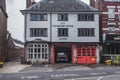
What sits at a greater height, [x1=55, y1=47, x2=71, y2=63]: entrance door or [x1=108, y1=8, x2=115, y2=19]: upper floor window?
[x1=108, y1=8, x2=115, y2=19]: upper floor window

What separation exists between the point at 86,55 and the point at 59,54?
14.6 ft

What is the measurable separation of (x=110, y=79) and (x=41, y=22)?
25.9 metres

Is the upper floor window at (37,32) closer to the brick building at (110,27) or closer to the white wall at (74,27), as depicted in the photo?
the white wall at (74,27)

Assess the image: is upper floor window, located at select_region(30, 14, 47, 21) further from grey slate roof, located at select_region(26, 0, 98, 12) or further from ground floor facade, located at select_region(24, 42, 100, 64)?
ground floor facade, located at select_region(24, 42, 100, 64)

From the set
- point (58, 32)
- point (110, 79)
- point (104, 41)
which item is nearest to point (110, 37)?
point (104, 41)

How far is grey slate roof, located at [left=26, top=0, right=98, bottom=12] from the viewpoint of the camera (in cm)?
5034

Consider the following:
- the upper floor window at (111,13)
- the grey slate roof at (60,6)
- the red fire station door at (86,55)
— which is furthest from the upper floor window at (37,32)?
Answer: the upper floor window at (111,13)

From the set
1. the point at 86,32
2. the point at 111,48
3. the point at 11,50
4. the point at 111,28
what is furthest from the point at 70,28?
the point at 11,50

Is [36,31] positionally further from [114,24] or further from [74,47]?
[114,24]

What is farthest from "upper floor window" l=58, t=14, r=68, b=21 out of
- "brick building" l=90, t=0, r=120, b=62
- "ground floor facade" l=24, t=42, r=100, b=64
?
"brick building" l=90, t=0, r=120, b=62

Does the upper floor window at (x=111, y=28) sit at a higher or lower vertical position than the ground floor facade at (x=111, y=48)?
higher

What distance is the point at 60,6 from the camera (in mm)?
51625

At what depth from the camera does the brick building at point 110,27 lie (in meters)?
50.3

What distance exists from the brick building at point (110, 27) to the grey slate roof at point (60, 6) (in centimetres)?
225
